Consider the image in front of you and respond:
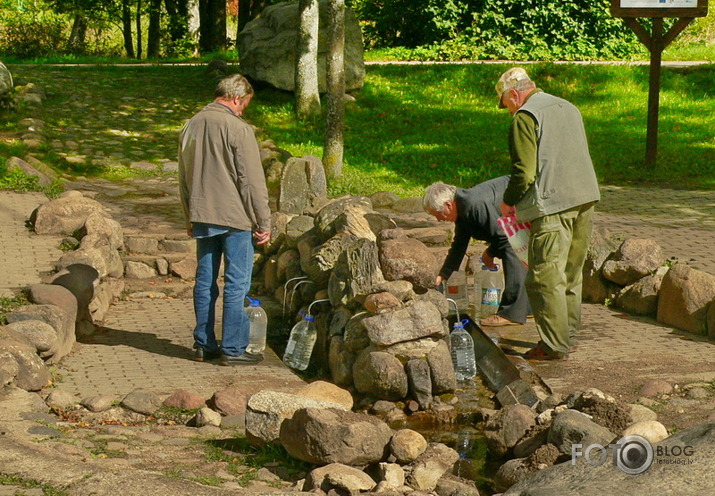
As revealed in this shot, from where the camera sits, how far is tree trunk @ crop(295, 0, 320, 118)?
16.7m

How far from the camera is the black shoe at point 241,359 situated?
24.7 ft

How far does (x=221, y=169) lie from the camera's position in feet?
24.2

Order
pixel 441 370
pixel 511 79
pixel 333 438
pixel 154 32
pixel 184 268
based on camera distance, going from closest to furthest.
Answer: pixel 333 438 < pixel 441 370 < pixel 511 79 < pixel 184 268 < pixel 154 32

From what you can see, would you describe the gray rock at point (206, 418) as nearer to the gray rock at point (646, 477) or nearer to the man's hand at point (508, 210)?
the gray rock at point (646, 477)

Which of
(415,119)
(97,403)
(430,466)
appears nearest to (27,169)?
(97,403)

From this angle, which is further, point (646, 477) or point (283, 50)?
point (283, 50)

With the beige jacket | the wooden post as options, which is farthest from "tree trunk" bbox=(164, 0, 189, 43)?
the beige jacket

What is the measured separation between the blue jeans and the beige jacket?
0.19 m

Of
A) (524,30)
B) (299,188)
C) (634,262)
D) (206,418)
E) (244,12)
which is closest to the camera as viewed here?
(206,418)

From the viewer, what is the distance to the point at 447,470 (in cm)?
542

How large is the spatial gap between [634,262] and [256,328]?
3155mm

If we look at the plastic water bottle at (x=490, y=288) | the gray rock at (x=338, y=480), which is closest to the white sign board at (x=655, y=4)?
the plastic water bottle at (x=490, y=288)

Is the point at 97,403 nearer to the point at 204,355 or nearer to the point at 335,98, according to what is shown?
the point at 204,355

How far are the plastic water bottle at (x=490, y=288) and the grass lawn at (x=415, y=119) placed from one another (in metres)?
4.30
